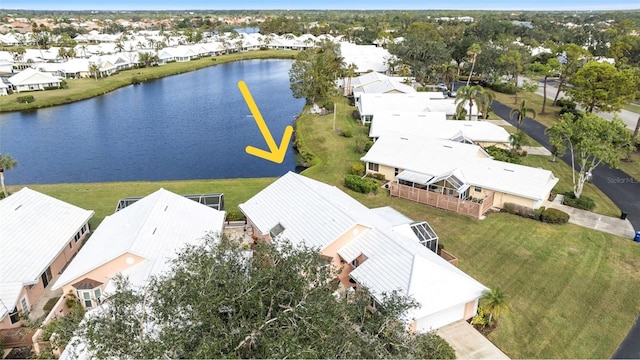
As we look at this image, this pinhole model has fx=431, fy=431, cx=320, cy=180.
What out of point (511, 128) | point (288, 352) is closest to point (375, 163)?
point (511, 128)

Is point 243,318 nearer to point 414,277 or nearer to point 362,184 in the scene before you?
point 414,277

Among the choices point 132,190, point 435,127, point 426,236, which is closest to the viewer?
point 426,236

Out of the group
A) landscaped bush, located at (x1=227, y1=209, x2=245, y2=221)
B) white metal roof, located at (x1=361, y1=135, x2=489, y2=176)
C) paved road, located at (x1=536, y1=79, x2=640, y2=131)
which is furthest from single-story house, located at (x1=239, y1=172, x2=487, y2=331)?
paved road, located at (x1=536, y1=79, x2=640, y2=131)

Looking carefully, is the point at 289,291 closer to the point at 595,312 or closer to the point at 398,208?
the point at 595,312

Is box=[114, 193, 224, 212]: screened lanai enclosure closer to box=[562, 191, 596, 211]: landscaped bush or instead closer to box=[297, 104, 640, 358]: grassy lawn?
box=[297, 104, 640, 358]: grassy lawn

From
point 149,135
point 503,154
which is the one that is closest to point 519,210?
point 503,154

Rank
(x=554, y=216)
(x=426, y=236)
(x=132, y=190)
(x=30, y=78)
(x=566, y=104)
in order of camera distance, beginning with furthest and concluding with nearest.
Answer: (x=30, y=78), (x=566, y=104), (x=132, y=190), (x=554, y=216), (x=426, y=236)

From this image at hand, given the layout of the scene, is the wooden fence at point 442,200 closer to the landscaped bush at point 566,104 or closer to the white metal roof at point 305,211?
the white metal roof at point 305,211
